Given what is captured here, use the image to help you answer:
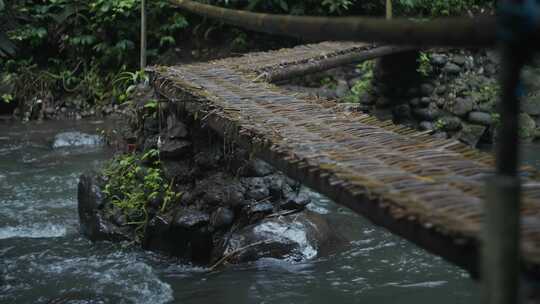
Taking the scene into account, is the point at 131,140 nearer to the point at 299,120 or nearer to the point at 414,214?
the point at 299,120

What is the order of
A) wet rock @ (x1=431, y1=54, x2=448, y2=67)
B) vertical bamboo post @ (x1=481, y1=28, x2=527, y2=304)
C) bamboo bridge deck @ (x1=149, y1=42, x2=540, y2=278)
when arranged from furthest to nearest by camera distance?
wet rock @ (x1=431, y1=54, x2=448, y2=67) < bamboo bridge deck @ (x1=149, y1=42, x2=540, y2=278) < vertical bamboo post @ (x1=481, y1=28, x2=527, y2=304)

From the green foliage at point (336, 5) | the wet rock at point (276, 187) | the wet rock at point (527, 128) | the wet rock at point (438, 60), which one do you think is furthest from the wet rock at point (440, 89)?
the wet rock at point (276, 187)

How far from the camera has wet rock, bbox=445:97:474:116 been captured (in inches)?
352

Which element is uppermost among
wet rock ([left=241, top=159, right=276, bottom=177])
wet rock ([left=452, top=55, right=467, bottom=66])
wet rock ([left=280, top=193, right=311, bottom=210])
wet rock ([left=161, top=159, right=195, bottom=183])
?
wet rock ([left=452, top=55, right=467, bottom=66])

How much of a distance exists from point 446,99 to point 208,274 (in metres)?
5.13

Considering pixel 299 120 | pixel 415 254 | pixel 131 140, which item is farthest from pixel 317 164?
pixel 131 140

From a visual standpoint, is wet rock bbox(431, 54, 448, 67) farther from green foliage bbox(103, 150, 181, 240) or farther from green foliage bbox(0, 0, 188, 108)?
green foliage bbox(103, 150, 181, 240)

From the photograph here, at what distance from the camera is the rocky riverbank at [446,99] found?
347 inches

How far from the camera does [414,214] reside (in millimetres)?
2283

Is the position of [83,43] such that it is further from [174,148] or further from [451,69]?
[174,148]

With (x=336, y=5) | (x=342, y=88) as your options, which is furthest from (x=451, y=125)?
(x=336, y=5)

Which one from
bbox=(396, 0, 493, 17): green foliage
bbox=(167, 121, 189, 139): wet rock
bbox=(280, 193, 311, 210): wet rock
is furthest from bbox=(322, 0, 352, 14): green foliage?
bbox=(280, 193, 311, 210): wet rock

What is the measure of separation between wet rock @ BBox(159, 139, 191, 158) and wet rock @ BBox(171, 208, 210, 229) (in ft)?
1.84

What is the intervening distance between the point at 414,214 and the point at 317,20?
700 mm
